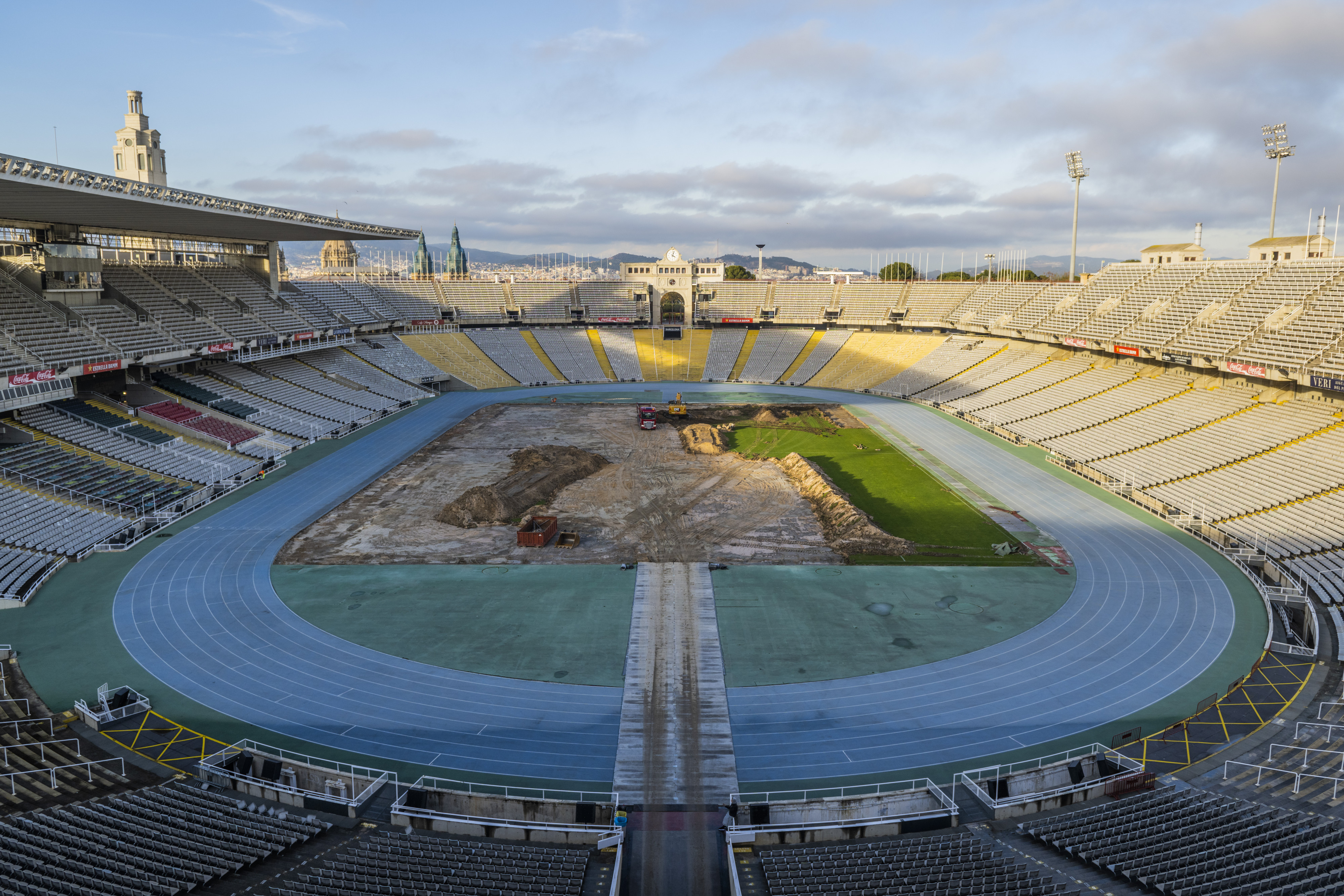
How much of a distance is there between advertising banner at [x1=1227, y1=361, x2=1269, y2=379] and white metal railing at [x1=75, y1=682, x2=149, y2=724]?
46.2 meters

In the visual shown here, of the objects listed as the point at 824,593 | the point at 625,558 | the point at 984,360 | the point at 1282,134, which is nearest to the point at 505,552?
the point at 625,558

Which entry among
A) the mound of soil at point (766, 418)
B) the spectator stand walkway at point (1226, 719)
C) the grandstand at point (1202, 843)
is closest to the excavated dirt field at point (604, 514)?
the mound of soil at point (766, 418)

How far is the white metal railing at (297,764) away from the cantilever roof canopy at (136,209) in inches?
983

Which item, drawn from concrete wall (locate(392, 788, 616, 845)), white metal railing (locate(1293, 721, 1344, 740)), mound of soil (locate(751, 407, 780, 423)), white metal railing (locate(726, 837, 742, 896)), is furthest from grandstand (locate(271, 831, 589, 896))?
mound of soil (locate(751, 407, 780, 423))

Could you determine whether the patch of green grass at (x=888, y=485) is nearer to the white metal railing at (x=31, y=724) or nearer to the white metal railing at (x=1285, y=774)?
the white metal railing at (x=1285, y=774)

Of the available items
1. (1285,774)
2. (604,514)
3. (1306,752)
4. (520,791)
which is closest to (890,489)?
(604,514)

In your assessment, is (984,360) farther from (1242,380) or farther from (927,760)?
(927,760)

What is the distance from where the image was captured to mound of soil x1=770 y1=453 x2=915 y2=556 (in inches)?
1214

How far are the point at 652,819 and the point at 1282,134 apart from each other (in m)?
61.2

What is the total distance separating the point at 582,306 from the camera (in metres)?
92.0

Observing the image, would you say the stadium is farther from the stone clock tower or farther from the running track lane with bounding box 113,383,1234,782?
the stone clock tower

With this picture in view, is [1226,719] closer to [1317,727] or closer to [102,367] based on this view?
[1317,727]

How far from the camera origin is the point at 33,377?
35.5 metres

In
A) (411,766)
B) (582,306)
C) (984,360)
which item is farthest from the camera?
(582,306)
